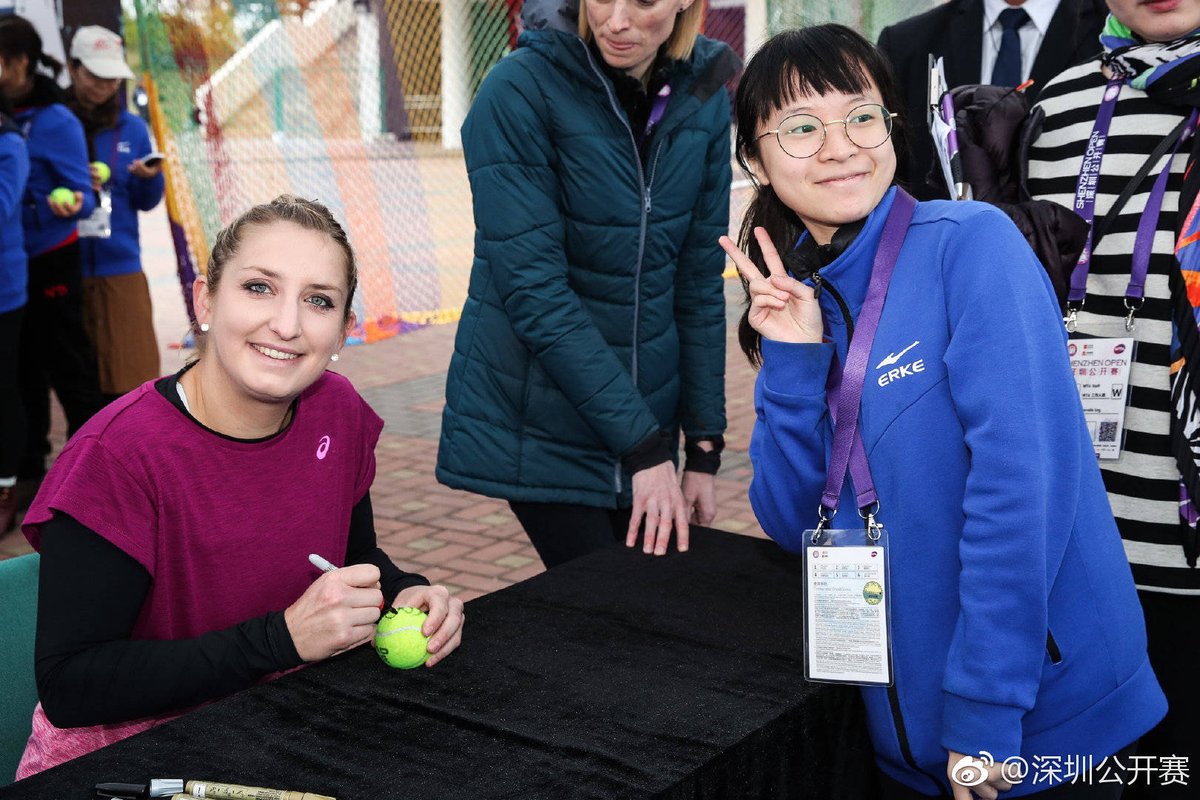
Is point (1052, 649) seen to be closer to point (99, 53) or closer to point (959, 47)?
point (959, 47)

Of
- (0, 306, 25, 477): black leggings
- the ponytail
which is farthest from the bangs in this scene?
(0, 306, 25, 477): black leggings

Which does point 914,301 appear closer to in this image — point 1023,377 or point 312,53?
point 1023,377

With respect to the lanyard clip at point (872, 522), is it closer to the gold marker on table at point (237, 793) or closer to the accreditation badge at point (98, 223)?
the gold marker on table at point (237, 793)

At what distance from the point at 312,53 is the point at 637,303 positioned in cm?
745

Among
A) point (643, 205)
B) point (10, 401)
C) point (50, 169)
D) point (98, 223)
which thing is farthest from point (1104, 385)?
point (98, 223)

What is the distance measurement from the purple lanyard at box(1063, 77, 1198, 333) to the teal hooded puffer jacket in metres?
0.80

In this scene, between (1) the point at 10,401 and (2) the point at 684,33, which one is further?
(1) the point at 10,401

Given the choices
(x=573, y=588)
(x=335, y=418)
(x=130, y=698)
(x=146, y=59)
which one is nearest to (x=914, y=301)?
(x=573, y=588)

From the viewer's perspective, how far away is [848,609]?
1693 mm

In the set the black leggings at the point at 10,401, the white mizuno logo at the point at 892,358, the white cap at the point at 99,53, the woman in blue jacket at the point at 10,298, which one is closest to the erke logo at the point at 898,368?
the white mizuno logo at the point at 892,358

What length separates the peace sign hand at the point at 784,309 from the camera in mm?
1826

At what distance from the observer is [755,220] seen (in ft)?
6.70

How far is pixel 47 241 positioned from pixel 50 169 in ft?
1.11

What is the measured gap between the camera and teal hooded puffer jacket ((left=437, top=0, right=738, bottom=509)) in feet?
8.08
